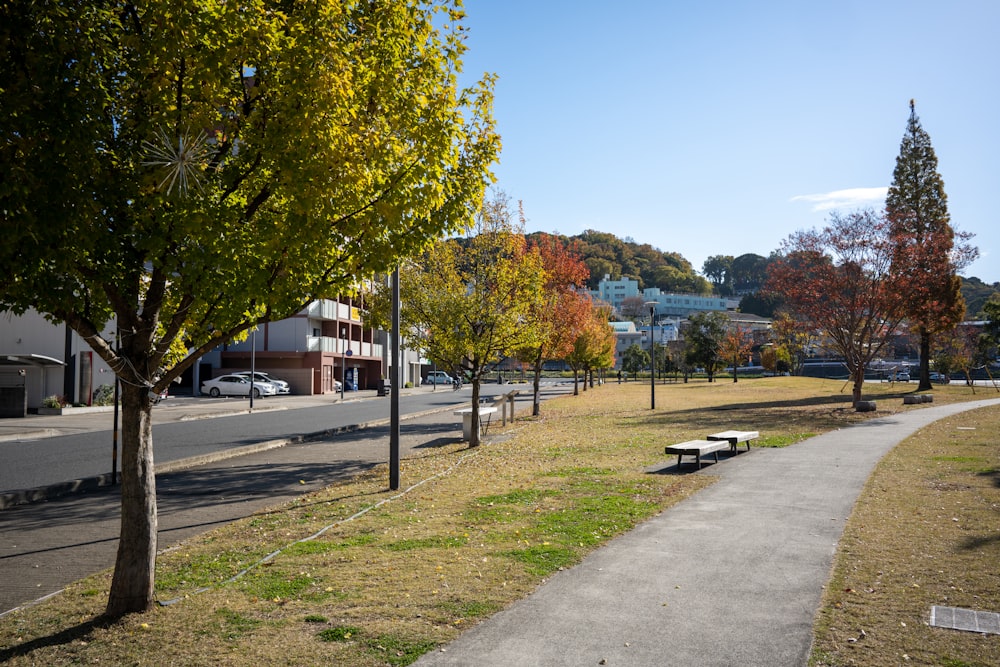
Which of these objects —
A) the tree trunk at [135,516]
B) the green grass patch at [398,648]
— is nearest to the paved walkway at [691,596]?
the green grass patch at [398,648]

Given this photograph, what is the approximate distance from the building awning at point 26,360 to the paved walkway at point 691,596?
1306 inches

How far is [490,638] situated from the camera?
17.0 feet

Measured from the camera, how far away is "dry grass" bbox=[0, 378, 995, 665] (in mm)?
5191

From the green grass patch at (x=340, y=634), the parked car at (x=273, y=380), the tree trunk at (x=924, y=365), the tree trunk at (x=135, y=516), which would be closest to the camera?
the green grass patch at (x=340, y=634)

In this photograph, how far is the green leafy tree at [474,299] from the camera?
18156 millimetres

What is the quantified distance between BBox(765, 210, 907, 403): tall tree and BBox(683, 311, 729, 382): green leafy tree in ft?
161

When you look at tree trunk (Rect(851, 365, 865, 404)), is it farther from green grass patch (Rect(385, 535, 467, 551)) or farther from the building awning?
the building awning

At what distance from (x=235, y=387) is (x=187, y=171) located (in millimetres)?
46551

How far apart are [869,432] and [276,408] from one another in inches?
1117

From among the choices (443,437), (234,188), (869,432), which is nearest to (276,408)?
(443,437)

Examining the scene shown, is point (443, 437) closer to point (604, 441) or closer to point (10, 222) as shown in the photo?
point (604, 441)

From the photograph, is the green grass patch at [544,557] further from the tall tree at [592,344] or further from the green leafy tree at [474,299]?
the tall tree at [592,344]

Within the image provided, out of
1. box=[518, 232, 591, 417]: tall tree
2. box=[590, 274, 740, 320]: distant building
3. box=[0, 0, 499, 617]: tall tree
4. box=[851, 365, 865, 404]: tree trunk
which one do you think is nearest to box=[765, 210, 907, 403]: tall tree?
box=[851, 365, 865, 404]: tree trunk

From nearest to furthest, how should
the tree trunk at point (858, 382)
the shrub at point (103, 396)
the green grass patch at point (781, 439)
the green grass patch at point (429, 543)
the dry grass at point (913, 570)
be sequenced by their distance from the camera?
the dry grass at point (913, 570)
the green grass patch at point (429, 543)
the green grass patch at point (781, 439)
the tree trunk at point (858, 382)
the shrub at point (103, 396)
